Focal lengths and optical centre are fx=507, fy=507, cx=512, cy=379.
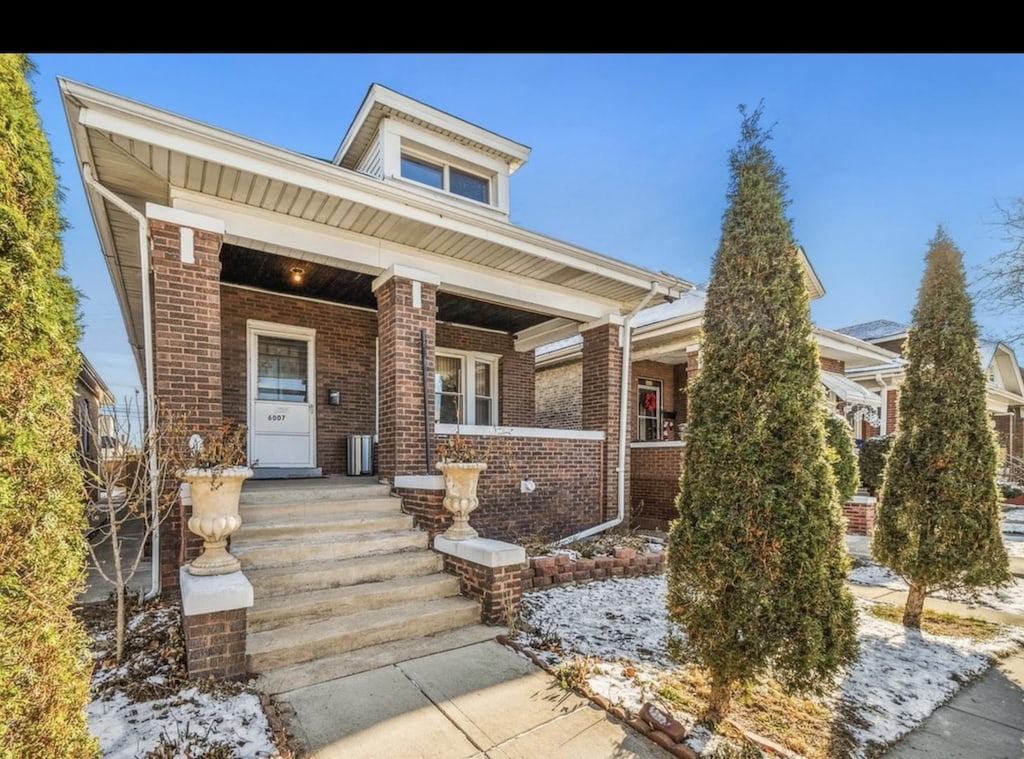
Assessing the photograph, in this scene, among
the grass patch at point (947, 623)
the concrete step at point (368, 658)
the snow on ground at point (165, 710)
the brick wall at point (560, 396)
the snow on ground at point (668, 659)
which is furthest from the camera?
the brick wall at point (560, 396)

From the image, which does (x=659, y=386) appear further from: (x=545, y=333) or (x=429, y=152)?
(x=429, y=152)

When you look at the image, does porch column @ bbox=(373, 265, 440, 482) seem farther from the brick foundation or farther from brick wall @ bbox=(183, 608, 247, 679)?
the brick foundation

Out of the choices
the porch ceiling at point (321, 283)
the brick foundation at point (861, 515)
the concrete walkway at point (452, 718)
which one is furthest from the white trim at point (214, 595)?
the brick foundation at point (861, 515)

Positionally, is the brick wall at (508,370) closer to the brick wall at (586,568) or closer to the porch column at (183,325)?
the brick wall at (586,568)

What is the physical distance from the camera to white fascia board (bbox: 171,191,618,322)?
16.8 ft

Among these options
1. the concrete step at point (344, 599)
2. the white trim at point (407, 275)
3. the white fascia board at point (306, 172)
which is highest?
the white fascia board at point (306, 172)

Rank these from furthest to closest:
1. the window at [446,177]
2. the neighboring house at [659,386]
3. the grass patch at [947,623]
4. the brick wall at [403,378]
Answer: the neighboring house at [659,386] → the window at [446,177] → the brick wall at [403,378] → the grass patch at [947,623]

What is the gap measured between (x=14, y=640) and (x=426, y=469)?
4.32m

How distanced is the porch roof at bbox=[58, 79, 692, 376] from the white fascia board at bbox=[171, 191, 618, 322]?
0.5 inches

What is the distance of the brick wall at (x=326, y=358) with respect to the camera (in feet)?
22.5

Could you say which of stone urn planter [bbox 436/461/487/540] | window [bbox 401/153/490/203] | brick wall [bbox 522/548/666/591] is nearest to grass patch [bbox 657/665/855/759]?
brick wall [bbox 522/548/666/591]

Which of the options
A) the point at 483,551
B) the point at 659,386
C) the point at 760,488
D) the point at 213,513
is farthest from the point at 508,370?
the point at 760,488

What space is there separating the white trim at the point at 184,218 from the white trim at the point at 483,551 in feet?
12.1
